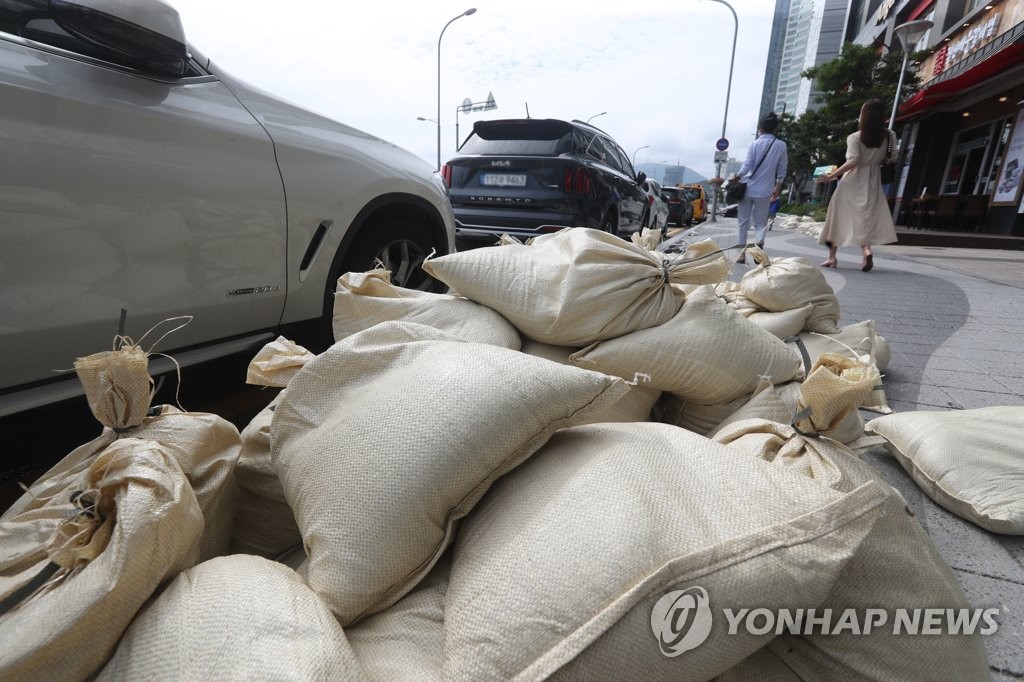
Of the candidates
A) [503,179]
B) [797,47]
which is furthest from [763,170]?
[797,47]

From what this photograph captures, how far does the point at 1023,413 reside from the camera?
1.56m

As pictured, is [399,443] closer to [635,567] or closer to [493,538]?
[493,538]

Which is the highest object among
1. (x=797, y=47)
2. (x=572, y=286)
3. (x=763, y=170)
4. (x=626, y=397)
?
(x=797, y=47)

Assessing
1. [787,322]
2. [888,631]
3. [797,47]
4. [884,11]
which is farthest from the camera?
[797,47]

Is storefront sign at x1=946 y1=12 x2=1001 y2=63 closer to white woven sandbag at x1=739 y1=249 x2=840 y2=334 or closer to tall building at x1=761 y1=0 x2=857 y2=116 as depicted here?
white woven sandbag at x1=739 y1=249 x2=840 y2=334

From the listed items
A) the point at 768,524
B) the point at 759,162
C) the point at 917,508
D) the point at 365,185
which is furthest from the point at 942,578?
the point at 759,162

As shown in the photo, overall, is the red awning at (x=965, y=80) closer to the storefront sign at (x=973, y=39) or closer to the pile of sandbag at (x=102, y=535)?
the storefront sign at (x=973, y=39)

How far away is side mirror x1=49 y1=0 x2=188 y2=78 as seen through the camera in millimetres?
1362

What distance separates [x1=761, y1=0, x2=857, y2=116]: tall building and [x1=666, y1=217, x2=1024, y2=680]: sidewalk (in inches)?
1356

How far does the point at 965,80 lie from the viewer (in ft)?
33.8

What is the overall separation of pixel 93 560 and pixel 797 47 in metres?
64.6

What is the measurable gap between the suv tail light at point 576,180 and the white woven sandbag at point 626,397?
Answer: 369cm

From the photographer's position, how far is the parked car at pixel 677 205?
17.0 m

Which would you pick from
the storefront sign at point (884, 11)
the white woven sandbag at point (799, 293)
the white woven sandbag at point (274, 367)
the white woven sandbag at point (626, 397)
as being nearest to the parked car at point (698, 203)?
the storefront sign at point (884, 11)
